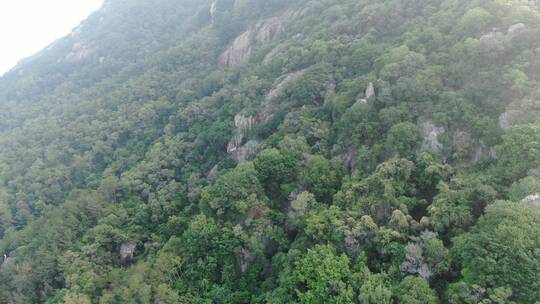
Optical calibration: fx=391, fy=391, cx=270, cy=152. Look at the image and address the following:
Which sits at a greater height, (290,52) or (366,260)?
(290,52)

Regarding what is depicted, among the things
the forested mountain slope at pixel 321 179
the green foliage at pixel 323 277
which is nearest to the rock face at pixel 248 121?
the forested mountain slope at pixel 321 179

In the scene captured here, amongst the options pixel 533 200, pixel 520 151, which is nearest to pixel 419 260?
pixel 533 200

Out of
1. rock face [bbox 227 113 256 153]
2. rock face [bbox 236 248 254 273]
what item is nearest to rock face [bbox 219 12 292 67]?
rock face [bbox 227 113 256 153]

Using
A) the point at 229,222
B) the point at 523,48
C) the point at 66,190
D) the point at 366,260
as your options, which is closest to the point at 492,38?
the point at 523,48

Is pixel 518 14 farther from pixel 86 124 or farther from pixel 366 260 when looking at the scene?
pixel 86 124

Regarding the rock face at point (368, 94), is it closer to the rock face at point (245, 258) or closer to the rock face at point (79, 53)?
the rock face at point (245, 258)

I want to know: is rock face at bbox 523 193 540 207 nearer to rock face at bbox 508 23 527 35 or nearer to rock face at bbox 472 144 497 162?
rock face at bbox 472 144 497 162
